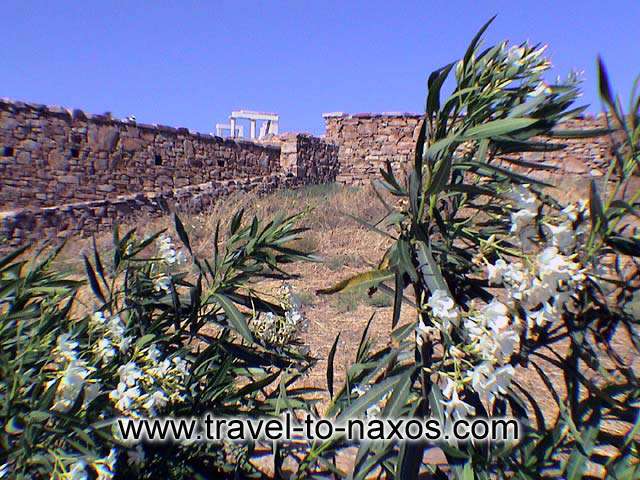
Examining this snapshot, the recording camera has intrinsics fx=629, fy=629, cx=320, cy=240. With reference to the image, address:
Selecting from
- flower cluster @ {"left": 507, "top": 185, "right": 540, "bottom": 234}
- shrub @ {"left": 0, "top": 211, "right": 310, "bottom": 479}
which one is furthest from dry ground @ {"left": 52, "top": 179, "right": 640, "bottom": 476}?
flower cluster @ {"left": 507, "top": 185, "right": 540, "bottom": 234}

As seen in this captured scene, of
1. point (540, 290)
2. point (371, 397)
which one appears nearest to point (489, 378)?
point (540, 290)

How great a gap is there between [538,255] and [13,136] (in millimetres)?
10394

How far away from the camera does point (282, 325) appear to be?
2268 millimetres

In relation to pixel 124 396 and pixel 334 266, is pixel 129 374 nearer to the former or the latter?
pixel 124 396

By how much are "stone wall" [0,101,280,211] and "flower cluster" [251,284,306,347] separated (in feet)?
30.1

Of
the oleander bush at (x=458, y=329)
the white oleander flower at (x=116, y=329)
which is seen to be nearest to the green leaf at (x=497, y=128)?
the oleander bush at (x=458, y=329)

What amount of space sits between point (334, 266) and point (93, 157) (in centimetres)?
605

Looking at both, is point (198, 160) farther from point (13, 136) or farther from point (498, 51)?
point (498, 51)

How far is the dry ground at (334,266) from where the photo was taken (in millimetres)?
4316

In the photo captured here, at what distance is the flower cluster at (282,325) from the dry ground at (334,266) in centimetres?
17

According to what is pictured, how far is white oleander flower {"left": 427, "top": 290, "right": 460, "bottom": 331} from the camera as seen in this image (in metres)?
1.33

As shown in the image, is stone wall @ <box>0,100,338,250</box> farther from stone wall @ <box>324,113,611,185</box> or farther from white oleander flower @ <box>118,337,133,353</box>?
white oleander flower @ <box>118,337,133,353</box>

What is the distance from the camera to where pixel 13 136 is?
33.0 ft

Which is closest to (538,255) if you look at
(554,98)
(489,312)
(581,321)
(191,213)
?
(489,312)
